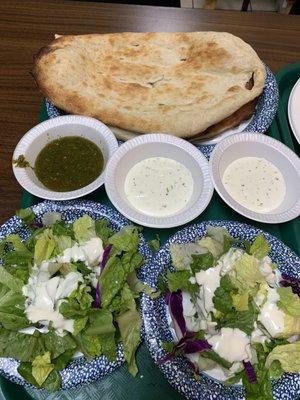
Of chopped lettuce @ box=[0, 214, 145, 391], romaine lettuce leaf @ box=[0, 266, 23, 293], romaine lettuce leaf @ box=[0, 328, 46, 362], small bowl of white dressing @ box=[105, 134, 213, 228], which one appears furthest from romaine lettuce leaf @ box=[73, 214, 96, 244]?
romaine lettuce leaf @ box=[0, 328, 46, 362]

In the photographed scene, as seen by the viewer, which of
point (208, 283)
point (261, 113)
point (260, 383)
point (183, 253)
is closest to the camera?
point (260, 383)

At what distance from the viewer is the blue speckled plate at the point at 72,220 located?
133 centimetres

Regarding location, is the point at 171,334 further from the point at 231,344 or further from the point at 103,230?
the point at 103,230

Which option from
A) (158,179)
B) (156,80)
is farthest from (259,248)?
(156,80)

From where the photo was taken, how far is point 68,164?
5.95 feet

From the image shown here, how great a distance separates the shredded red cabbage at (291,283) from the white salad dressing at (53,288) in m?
0.64

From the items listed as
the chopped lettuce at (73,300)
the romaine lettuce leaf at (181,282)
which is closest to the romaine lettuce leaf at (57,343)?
the chopped lettuce at (73,300)

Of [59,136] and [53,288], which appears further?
[59,136]

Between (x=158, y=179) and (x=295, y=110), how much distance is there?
753mm

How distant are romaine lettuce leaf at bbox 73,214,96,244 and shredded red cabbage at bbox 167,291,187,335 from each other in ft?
1.16

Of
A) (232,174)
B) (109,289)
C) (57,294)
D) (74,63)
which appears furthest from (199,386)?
(74,63)

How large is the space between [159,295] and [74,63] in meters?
A: 1.11

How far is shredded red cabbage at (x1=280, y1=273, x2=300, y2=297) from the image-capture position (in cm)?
141

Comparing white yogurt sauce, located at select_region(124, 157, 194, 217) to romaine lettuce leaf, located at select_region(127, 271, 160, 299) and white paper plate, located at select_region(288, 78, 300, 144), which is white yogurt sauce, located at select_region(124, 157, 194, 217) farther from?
white paper plate, located at select_region(288, 78, 300, 144)
